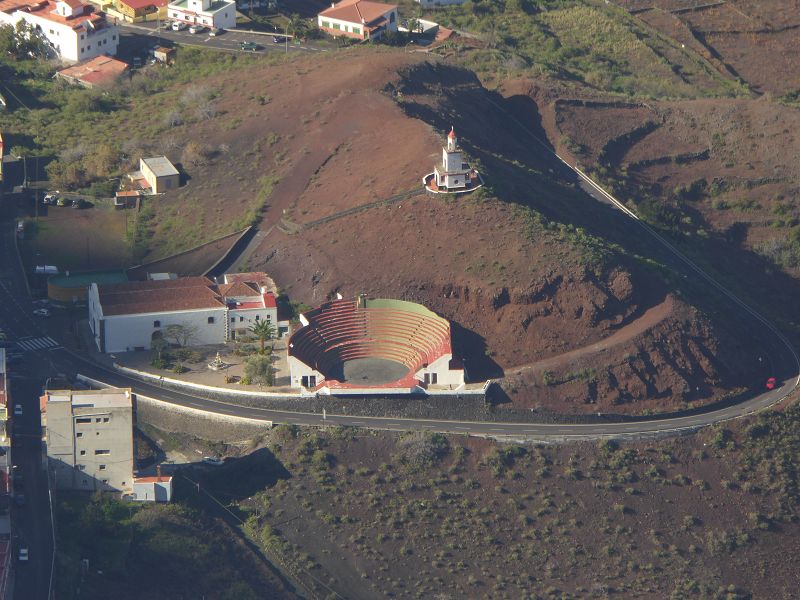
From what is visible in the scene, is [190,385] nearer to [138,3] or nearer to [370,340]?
[370,340]

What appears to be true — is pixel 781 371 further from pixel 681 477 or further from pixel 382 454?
pixel 382 454

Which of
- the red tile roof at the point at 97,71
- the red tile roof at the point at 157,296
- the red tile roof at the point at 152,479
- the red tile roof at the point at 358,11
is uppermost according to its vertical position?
the red tile roof at the point at 358,11

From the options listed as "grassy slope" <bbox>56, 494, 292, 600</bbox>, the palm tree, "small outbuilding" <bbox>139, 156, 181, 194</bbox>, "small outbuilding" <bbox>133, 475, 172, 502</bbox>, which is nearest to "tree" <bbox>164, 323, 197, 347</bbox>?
the palm tree

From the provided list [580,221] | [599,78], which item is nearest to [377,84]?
[580,221]

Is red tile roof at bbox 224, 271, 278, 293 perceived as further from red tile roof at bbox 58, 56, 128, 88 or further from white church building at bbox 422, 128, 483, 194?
red tile roof at bbox 58, 56, 128, 88

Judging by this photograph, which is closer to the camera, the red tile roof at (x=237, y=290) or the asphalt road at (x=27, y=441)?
the asphalt road at (x=27, y=441)

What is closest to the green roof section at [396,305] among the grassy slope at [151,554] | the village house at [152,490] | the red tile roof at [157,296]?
the red tile roof at [157,296]

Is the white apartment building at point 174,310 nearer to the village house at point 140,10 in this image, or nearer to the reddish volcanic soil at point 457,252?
the reddish volcanic soil at point 457,252
